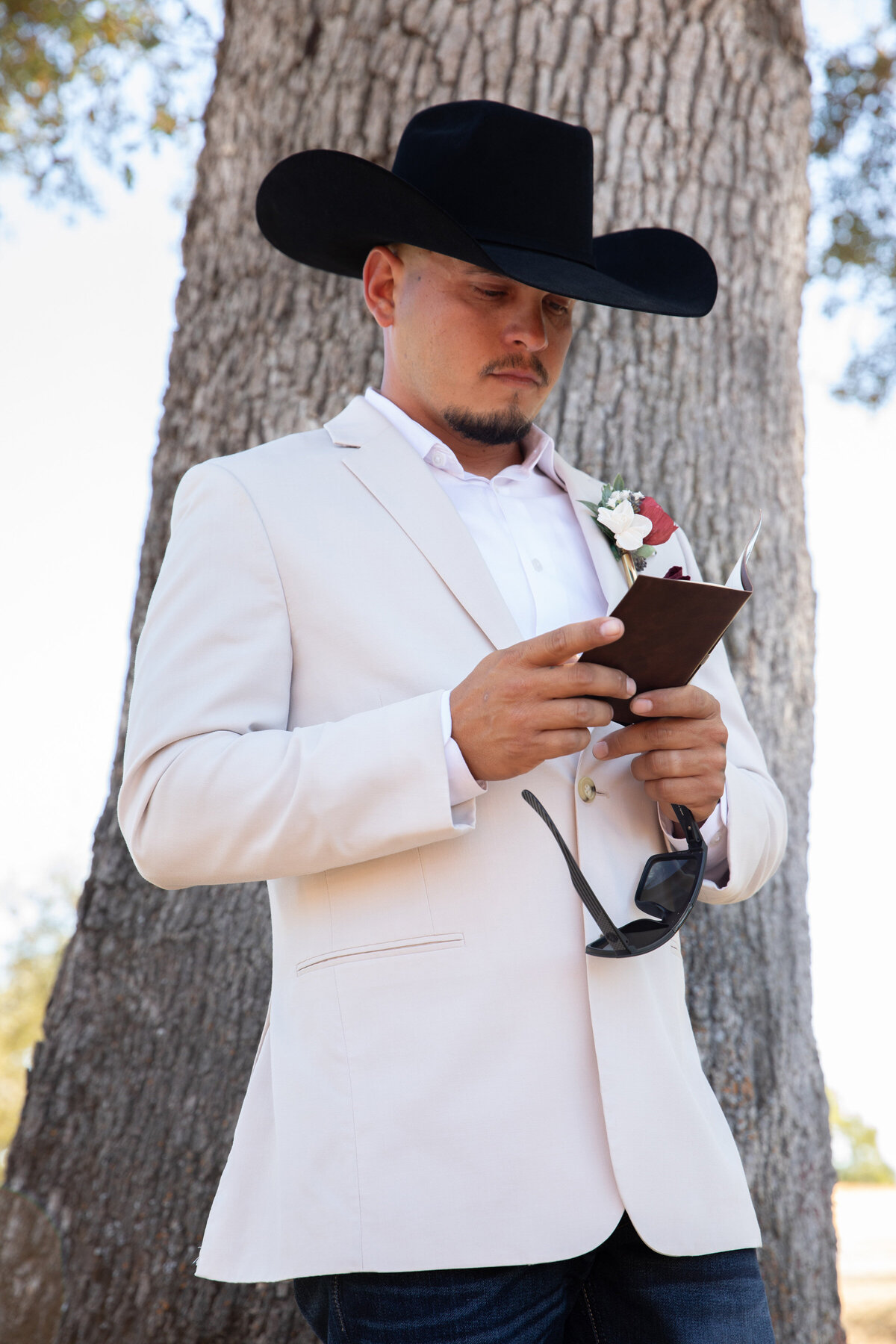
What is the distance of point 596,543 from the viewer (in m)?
1.96

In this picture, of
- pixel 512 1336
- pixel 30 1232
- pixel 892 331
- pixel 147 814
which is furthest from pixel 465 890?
pixel 892 331

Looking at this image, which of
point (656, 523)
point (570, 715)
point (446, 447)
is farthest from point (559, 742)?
point (446, 447)

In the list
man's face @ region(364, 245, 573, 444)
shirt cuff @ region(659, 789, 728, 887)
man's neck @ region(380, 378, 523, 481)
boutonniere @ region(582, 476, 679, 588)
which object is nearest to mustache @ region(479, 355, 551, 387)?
man's face @ region(364, 245, 573, 444)

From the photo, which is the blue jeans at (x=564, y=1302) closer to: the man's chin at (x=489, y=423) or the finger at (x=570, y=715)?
the finger at (x=570, y=715)

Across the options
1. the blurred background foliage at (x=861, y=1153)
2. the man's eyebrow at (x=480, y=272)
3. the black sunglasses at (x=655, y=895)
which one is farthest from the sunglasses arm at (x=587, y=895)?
the blurred background foliage at (x=861, y=1153)

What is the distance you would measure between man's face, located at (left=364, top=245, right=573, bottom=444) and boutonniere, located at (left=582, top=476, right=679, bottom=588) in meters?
0.24

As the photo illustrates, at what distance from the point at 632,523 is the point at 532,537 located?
199 mm

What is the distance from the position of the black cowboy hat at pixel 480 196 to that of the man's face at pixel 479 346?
0.07m

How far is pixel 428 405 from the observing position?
2045mm

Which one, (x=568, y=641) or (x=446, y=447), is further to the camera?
(x=446, y=447)

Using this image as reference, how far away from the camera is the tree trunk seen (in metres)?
2.61

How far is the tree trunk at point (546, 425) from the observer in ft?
8.56

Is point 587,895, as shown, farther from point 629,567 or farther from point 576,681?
point 629,567

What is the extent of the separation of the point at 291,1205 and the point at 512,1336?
325 millimetres
